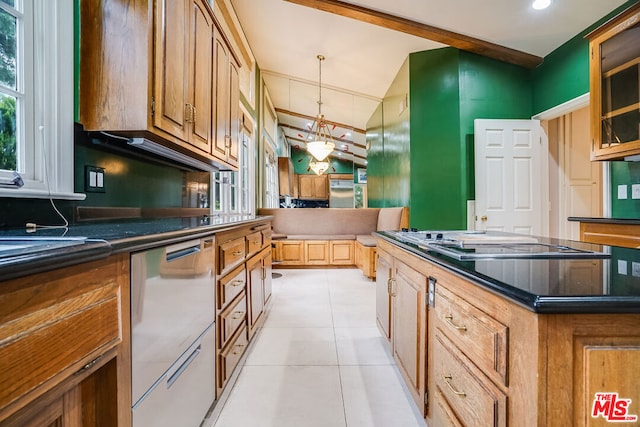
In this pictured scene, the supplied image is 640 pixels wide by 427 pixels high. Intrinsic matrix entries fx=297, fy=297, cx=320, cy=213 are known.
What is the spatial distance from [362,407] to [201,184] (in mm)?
2316

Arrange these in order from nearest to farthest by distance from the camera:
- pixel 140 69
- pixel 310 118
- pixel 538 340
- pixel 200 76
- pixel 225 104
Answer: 1. pixel 538 340
2. pixel 140 69
3. pixel 200 76
4. pixel 225 104
5. pixel 310 118

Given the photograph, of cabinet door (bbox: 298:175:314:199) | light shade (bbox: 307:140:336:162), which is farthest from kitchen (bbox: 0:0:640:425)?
cabinet door (bbox: 298:175:314:199)

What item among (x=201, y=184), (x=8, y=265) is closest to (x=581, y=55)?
(x=201, y=184)

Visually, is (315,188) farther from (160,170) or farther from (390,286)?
(390,286)

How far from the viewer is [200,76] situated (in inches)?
81.0

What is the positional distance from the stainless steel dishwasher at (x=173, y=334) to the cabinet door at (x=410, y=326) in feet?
3.15

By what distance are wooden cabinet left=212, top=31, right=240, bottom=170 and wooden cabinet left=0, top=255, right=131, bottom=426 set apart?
5.74 feet

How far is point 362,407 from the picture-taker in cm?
158

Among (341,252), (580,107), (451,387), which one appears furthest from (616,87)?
(341,252)

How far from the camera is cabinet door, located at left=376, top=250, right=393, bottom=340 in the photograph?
1939 millimetres

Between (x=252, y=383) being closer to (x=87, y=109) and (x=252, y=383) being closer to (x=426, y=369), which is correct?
(x=426, y=369)

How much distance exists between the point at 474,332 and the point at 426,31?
371 cm

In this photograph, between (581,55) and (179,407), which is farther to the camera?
(581,55)

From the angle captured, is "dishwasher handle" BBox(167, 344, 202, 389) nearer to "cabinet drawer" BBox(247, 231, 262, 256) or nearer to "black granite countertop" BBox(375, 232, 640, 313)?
"cabinet drawer" BBox(247, 231, 262, 256)
